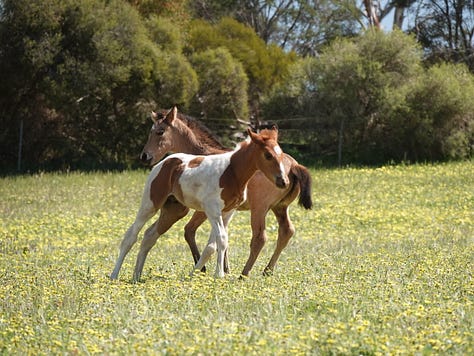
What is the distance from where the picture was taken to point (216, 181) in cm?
960

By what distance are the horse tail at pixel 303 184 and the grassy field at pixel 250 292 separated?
802mm

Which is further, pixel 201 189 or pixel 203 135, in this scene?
pixel 203 135

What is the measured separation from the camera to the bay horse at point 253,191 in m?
10.4

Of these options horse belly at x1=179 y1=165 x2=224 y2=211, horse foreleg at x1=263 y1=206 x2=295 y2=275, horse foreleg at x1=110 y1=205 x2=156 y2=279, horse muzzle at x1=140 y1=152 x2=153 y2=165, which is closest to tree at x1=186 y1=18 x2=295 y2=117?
horse muzzle at x1=140 y1=152 x2=153 y2=165

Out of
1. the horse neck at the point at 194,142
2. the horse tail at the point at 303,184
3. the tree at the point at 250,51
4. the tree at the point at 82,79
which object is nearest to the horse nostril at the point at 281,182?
the horse tail at the point at 303,184

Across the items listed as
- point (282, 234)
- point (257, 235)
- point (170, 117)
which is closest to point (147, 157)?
point (170, 117)

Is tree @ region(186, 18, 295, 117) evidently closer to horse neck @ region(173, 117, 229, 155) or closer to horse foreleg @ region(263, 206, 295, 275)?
horse neck @ region(173, 117, 229, 155)

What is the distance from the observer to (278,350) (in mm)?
5629

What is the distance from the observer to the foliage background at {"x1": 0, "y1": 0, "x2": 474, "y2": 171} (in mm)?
28203

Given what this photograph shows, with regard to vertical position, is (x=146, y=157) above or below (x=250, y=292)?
above

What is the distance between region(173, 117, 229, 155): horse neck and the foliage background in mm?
17066

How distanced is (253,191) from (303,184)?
640 millimetres

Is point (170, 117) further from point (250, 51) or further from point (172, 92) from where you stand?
point (250, 51)

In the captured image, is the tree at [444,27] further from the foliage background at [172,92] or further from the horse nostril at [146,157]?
the horse nostril at [146,157]
